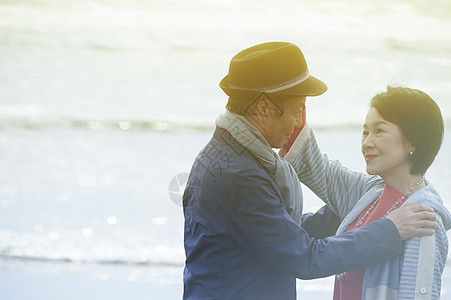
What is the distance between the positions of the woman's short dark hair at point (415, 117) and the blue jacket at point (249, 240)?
30 centimetres

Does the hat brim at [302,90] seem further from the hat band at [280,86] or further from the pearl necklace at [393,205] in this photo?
the pearl necklace at [393,205]

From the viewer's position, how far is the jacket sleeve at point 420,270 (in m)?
1.81

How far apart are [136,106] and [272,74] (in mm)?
7716

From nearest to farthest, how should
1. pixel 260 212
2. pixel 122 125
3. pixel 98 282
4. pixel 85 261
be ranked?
pixel 260 212
pixel 98 282
pixel 85 261
pixel 122 125

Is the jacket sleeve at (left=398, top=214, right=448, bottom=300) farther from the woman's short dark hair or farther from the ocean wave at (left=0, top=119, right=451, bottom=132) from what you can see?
the ocean wave at (left=0, top=119, right=451, bottom=132)

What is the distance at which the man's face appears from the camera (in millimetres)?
1842

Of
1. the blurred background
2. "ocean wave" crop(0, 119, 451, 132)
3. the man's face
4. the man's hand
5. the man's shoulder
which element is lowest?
"ocean wave" crop(0, 119, 451, 132)

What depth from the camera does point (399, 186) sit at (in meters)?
2.02

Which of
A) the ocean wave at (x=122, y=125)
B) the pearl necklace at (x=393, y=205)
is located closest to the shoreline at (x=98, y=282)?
Result: the pearl necklace at (x=393, y=205)

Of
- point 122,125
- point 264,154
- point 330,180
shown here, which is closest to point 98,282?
point 330,180

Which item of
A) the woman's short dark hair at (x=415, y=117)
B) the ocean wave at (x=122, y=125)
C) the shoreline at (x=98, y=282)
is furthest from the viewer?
the ocean wave at (x=122, y=125)

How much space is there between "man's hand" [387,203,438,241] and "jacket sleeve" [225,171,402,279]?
0.08 ft

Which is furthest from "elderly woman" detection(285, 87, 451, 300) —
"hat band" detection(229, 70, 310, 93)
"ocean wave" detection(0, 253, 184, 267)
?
"ocean wave" detection(0, 253, 184, 267)

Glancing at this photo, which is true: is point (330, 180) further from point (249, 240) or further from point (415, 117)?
point (249, 240)
